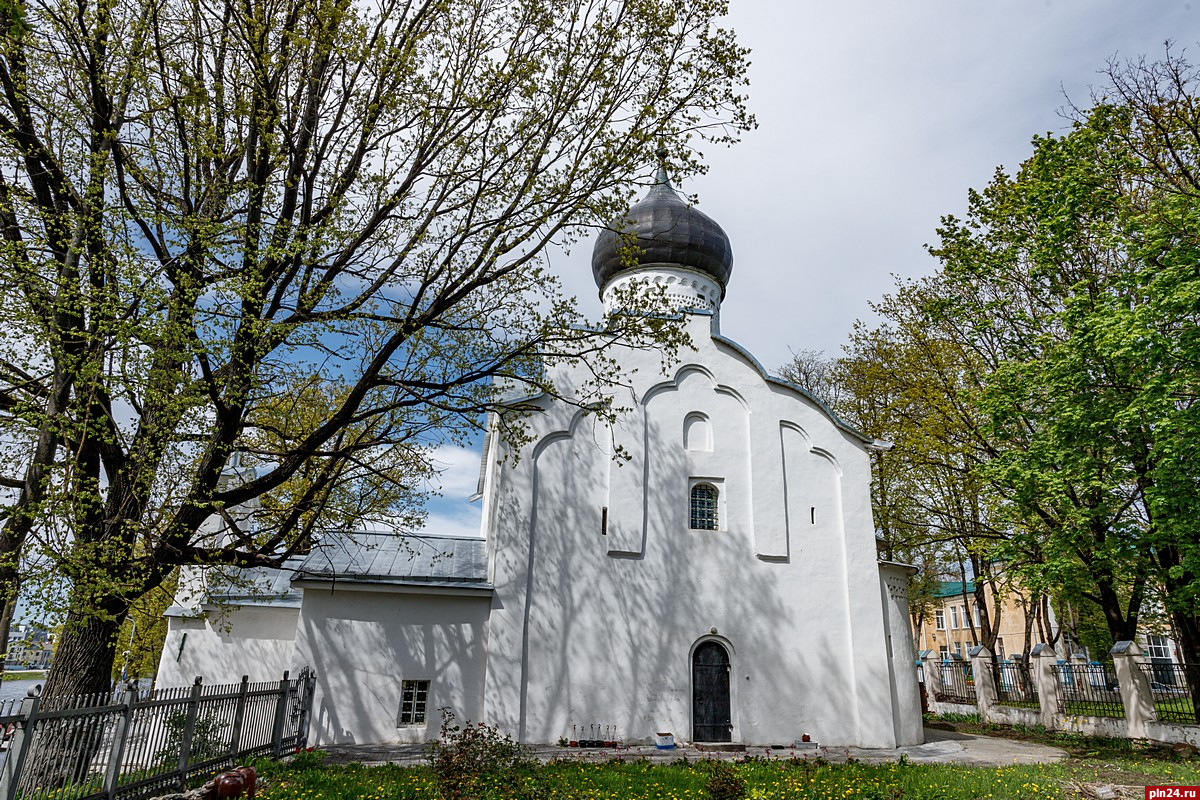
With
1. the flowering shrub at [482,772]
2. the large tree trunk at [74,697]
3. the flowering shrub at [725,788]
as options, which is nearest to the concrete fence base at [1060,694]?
the flowering shrub at [725,788]

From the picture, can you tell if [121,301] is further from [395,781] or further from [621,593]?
[621,593]

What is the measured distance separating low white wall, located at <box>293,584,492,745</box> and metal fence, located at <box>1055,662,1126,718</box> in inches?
516

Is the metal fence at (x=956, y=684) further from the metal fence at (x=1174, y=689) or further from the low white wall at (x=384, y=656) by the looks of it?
the low white wall at (x=384, y=656)

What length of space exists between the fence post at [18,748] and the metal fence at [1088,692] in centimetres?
1797

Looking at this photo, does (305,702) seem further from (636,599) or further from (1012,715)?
(1012,715)

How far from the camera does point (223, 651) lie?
14617 millimetres

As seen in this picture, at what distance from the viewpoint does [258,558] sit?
10.0m

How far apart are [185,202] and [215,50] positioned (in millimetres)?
2101

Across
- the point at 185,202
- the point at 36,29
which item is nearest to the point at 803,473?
the point at 185,202

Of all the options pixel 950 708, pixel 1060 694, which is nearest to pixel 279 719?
pixel 1060 694

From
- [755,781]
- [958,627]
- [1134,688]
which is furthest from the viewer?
[958,627]

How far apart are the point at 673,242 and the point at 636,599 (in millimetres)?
9168

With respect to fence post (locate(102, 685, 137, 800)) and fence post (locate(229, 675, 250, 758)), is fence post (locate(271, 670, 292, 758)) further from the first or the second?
fence post (locate(102, 685, 137, 800))

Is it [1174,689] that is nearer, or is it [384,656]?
[384,656]
